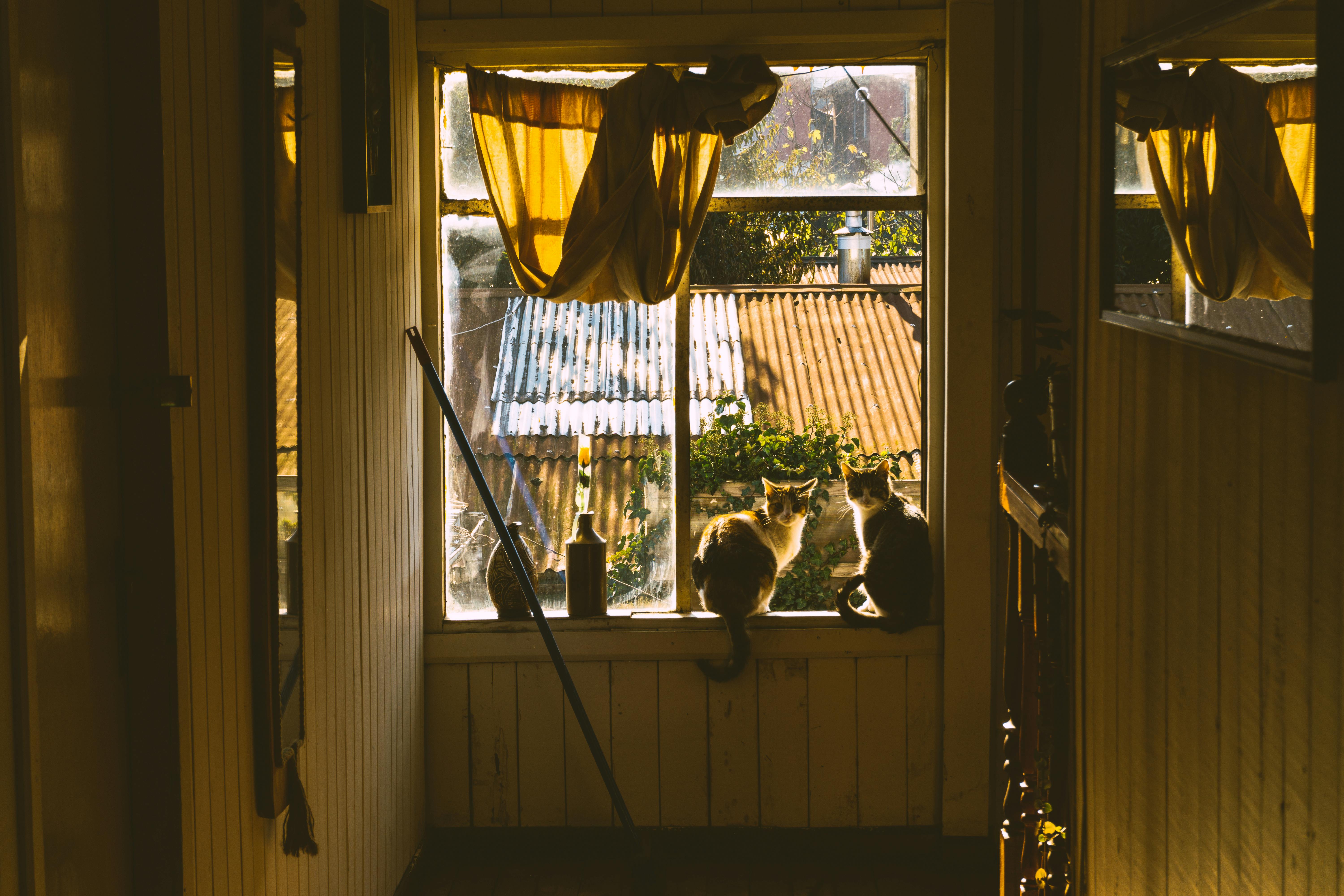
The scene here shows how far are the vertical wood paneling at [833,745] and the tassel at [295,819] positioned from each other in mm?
1573

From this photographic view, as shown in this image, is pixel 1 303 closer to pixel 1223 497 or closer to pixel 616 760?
pixel 1223 497

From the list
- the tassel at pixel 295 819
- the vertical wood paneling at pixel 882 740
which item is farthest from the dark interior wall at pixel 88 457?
the vertical wood paneling at pixel 882 740

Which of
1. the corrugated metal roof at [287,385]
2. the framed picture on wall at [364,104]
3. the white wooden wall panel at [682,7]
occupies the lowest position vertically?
the corrugated metal roof at [287,385]

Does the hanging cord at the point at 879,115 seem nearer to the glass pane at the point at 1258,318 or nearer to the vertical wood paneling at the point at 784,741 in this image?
the vertical wood paneling at the point at 784,741

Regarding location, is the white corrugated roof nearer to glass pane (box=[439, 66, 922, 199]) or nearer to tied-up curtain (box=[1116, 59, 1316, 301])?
glass pane (box=[439, 66, 922, 199])

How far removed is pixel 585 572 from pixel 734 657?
1.62ft

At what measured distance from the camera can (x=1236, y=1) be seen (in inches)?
40.1

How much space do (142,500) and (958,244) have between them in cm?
225

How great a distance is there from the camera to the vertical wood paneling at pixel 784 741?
3176 millimetres

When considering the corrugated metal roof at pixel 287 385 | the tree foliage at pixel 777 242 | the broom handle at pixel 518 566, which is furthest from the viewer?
the tree foliage at pixel 777 242

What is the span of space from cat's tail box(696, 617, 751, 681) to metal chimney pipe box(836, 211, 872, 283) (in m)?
1.04

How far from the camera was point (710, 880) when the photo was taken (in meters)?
3.09

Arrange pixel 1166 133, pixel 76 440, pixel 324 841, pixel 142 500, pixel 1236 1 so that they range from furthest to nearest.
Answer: pixel 324 841 < pixel 142 500 < pixel 76 440 < pixel 1166 133 < pixel 1236 1

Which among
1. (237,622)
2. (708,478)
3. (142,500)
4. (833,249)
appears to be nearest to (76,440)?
(142,500)
